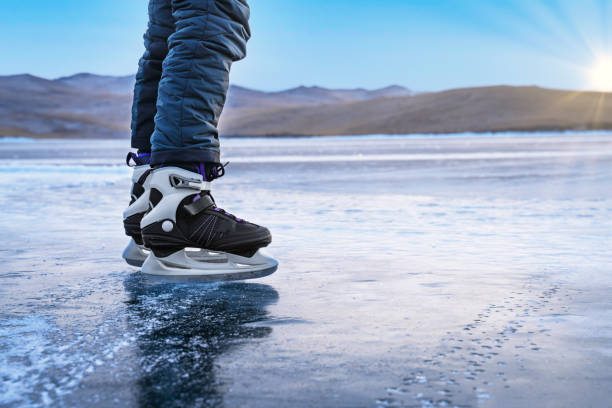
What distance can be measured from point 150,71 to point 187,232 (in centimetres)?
74

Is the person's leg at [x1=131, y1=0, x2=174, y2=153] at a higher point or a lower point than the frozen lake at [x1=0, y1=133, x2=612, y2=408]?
higher

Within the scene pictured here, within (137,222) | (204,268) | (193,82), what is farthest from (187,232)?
(193,82)

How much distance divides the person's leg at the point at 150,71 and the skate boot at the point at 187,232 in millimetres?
472

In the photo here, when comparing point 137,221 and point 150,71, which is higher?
point 150,71

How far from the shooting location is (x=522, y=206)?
3803mm

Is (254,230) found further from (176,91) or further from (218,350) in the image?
(218,350)

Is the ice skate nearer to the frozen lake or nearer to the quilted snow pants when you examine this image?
the frozen lake

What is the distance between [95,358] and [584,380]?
791mm

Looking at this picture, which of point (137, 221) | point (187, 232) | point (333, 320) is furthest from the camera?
point (137, 221)

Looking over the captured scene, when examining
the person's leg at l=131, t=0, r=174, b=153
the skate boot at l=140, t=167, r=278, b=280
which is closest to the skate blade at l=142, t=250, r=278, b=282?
the skate boot at l=140, t=167, r=278, b=280

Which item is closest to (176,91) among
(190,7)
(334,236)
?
(190,7)

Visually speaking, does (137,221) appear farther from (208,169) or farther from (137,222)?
(208,169)

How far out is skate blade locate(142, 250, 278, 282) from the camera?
1951mm

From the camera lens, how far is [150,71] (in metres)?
2.47
